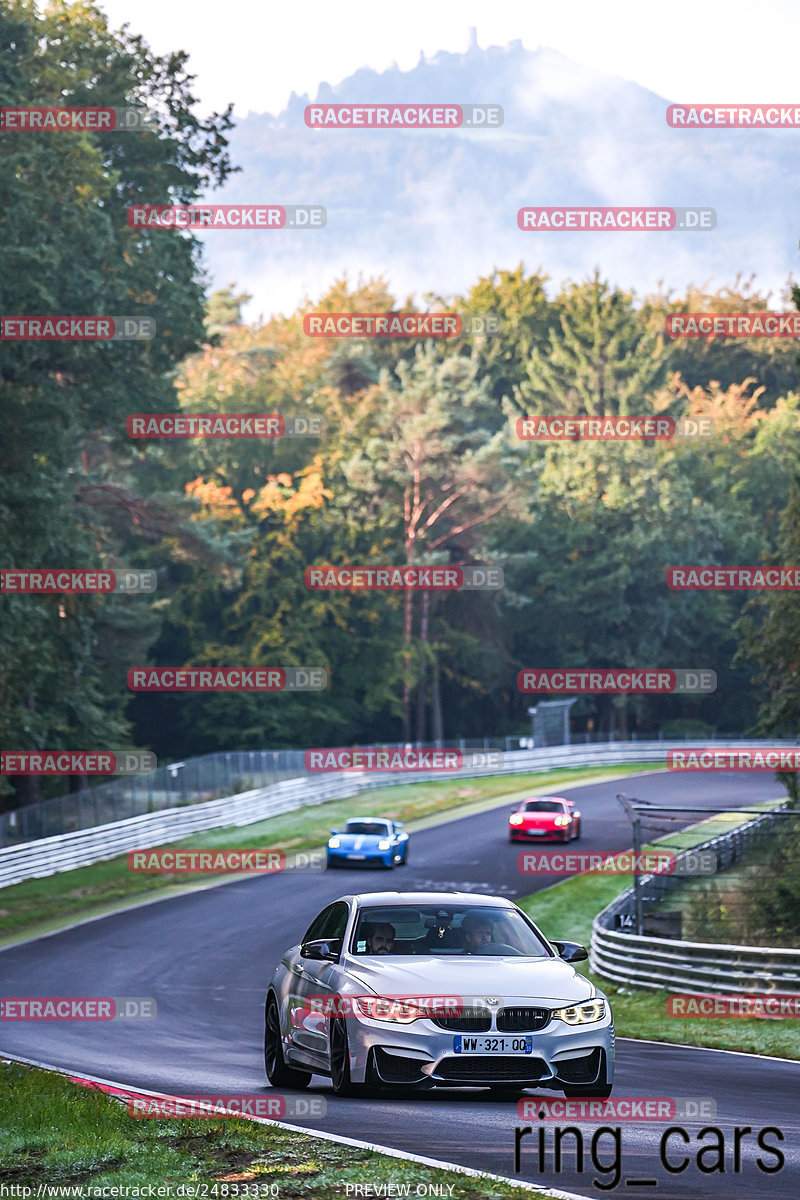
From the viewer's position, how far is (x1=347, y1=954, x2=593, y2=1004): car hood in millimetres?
10211

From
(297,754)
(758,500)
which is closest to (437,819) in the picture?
(297,754)

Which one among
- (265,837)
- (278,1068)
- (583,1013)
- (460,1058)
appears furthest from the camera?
(265,837)

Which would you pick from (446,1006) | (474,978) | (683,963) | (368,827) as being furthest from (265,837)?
(446,1006)

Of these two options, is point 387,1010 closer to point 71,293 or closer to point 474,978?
point 474,978

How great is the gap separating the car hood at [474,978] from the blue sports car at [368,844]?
2714 centimetres

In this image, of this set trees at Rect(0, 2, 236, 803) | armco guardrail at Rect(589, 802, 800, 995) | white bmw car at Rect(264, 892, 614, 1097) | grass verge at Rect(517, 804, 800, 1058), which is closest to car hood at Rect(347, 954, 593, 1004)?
white bmw car at Rect(264, 892, 614, 1097)

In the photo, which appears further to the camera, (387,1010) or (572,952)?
(572,952)

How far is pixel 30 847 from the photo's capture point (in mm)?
36312

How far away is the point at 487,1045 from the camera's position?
9.96 metres

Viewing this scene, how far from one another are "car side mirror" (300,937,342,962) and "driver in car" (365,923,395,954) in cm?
23

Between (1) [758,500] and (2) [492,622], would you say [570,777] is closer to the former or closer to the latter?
(2) [492,622]

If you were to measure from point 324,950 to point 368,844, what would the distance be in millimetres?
26829

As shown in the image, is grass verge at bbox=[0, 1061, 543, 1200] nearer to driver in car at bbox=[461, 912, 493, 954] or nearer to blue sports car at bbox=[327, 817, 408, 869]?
driver in car at bbox=[461, 912, 493, 954]

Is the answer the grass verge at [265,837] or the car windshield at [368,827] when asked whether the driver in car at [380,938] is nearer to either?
the grass verge at [265,837]
